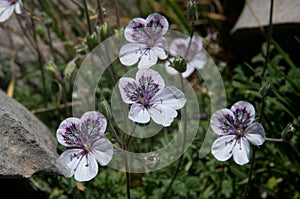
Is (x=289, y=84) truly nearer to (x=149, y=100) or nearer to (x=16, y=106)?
(x=149, y=100)

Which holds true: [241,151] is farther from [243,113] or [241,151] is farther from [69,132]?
[69,132]

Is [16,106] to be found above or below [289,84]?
above

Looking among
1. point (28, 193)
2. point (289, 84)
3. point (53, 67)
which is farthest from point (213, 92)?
point (28, 193)

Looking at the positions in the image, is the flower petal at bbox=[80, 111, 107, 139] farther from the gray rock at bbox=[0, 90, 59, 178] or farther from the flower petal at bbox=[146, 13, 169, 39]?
the flower petal at bbox=[146, 13, 169, 39]

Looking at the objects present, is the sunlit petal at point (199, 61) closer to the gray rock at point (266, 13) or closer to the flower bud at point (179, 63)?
the gray rock at point (266, 13)

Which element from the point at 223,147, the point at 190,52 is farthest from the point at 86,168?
the point at 190,52

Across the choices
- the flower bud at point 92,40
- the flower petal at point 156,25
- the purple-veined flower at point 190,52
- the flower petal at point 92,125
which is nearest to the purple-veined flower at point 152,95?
the flower petal at point 92,125
